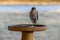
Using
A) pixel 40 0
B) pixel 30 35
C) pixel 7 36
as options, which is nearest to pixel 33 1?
pixel 40 0

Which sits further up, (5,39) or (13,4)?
(13,4)

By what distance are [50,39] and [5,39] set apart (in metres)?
0.78

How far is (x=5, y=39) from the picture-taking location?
12.2 ft

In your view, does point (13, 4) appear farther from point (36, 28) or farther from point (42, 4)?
point (36, 28)

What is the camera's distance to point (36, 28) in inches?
92.2

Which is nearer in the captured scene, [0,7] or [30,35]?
[30,35]

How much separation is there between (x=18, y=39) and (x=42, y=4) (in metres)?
5.45

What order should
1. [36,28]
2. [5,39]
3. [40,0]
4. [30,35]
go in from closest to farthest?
[36,28] < [30,35] < [5,39] < [40,0]

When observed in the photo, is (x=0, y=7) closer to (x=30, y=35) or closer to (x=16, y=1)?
(x=16, y=1)

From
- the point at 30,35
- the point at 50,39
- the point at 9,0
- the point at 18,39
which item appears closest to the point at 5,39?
the point at 18,39

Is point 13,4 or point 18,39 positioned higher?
point 13,4

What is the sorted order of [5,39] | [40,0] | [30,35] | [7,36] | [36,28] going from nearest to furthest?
[36,28] → [30,35] → [5,39] → [7,36] → [40,0]

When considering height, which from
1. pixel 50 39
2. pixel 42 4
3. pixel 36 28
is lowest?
pixel 50 39

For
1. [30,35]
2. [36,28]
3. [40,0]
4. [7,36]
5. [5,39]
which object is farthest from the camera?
[40,0]
